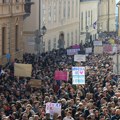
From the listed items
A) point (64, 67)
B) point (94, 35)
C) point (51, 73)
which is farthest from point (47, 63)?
point (94, 35)

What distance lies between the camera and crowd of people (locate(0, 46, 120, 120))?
20.5m

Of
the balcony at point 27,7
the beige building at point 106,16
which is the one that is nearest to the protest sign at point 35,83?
the balcony at point 27,7

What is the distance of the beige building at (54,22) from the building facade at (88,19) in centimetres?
263

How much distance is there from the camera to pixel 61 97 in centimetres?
2475

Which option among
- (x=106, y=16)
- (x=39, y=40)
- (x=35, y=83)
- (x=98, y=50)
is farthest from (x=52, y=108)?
(x=106, y=16)

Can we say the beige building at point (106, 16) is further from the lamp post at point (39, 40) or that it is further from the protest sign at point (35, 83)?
the protest sign at point (35, 83)

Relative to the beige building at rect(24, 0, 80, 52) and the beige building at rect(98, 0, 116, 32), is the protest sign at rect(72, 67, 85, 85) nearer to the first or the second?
the beige building at rect(24, 0, 80, 52)

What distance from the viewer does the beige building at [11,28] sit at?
42.6m

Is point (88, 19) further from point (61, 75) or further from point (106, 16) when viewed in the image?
point (61, 75)

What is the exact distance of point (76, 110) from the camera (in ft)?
70.5

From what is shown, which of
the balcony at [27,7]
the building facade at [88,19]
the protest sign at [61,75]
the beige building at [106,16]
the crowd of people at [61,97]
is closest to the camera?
the crowd of people at [61,97]

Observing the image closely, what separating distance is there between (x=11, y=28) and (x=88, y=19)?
33708 millimetres

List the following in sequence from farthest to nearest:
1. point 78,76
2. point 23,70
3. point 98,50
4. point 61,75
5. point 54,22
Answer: point 54,22
point 98,50
point 23,70
point 61,75
point 78,76

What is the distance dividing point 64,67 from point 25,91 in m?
10.4
